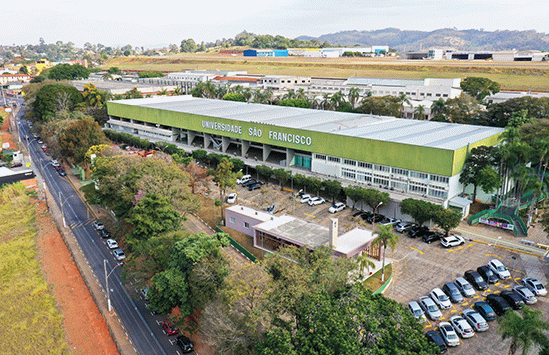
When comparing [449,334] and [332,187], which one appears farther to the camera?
[332,187]

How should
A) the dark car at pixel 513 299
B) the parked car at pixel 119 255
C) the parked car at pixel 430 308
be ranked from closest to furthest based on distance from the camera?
the parked car at pixel 430 308, the dark car at pixel 513 299, the parked car at pixel 119 255

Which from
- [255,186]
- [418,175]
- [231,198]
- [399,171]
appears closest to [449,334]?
[418,175]

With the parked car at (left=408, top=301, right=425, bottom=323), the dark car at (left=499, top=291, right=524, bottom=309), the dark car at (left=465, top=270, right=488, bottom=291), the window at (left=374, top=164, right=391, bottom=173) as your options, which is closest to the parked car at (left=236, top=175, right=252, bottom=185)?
the window at (left=374, top=164, right=391, bottom=173)

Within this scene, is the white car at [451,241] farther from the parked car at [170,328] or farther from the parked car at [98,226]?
the parked car at [98,226]

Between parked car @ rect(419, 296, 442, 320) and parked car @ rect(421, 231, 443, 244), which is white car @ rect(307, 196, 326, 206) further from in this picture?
parked car @ rect(419, 296, 442, 320)

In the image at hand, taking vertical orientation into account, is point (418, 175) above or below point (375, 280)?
above

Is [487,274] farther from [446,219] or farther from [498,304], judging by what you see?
[446,219]

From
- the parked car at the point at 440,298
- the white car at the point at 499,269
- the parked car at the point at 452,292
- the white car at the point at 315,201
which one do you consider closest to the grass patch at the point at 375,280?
the parked car at the point at 440,298

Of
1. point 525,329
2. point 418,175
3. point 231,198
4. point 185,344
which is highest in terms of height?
point 418,175
